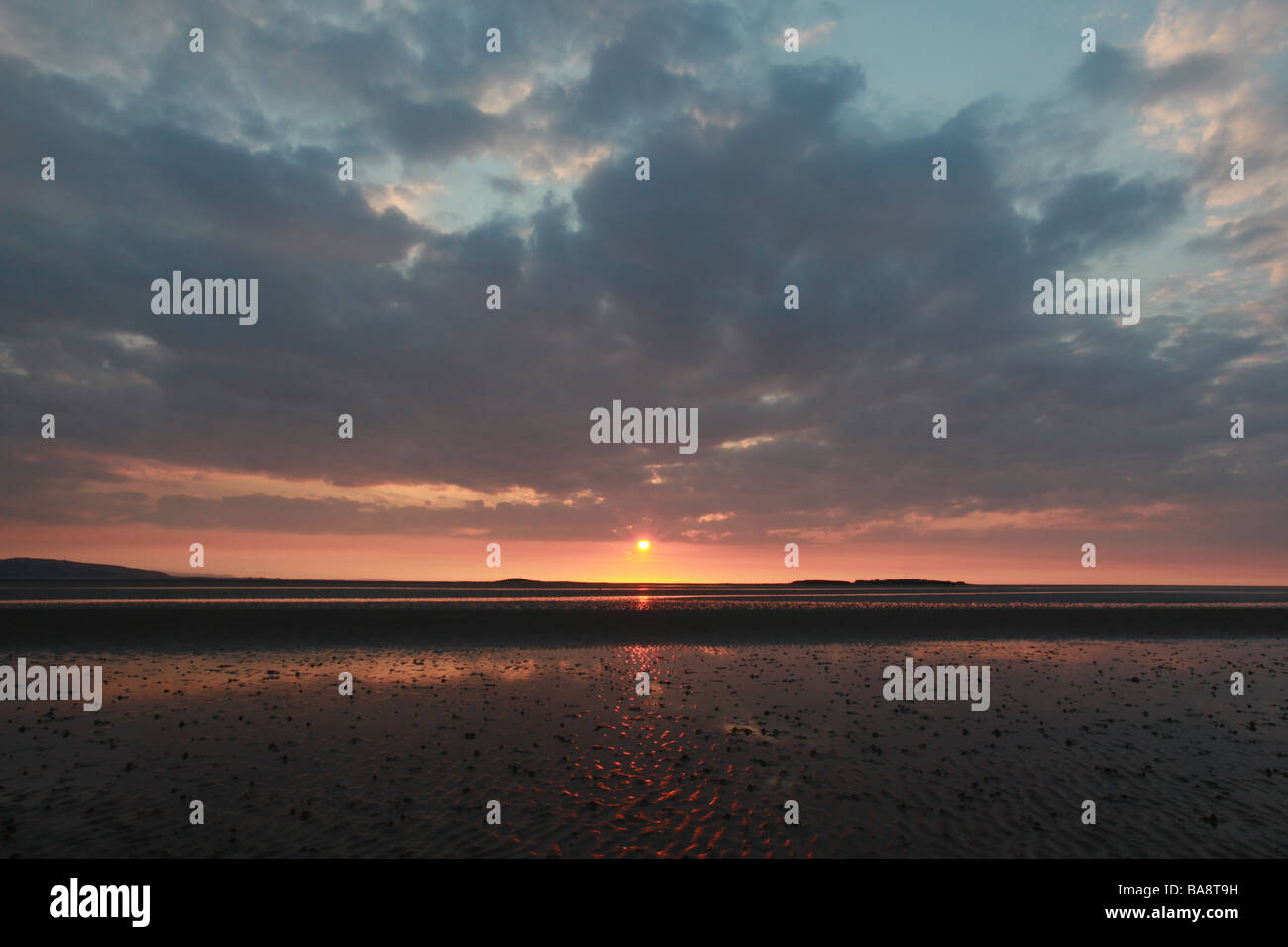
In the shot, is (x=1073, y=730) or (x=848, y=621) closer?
(x=1073, y=730)

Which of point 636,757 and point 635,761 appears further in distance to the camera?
point 636,757

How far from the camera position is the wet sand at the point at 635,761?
11188mm

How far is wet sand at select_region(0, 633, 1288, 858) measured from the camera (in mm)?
11188

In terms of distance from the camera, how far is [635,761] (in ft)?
51.4

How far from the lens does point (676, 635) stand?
4344 centimetres
